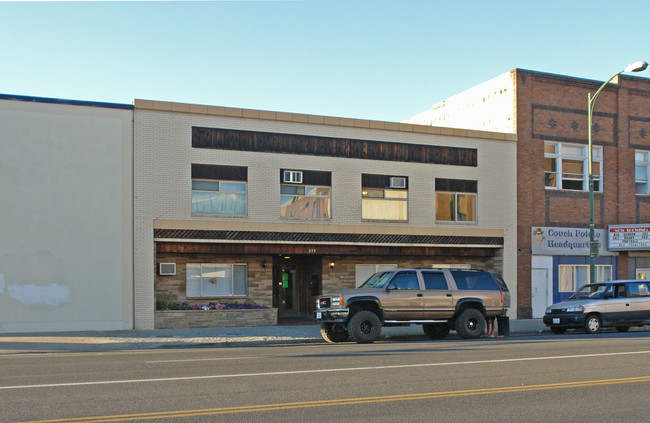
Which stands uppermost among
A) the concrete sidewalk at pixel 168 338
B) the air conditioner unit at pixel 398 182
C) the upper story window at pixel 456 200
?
the air conditioner unit at pixel 398 182

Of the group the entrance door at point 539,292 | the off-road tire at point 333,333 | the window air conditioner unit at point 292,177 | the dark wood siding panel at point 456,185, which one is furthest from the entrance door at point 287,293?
the entrance door at point 539,292

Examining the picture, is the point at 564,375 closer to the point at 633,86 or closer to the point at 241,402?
the point at 241,402

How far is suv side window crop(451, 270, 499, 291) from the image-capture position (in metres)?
18.8

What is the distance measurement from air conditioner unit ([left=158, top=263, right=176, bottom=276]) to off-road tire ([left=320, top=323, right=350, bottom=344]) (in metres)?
6.44

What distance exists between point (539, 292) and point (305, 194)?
10537 mm

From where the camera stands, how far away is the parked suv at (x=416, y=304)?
17.3 meters

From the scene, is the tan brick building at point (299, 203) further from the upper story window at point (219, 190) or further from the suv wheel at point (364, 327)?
the suv wheel at point (364, 327)

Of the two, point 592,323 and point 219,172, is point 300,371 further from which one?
point 592,323

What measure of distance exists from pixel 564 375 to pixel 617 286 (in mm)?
11760

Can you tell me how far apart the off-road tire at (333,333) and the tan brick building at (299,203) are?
540cm

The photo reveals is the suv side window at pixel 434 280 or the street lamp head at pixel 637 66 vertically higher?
the street lamp head at pixel 637 66

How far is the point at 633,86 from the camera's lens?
29.1m

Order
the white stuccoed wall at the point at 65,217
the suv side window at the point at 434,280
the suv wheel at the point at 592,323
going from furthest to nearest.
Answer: the suv wheel at the point at 592,323
the white stuccoed wall at the point at 65,217
the suv side window at the point at 434,280

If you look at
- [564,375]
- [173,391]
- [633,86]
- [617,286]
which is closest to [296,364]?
[173,391]
